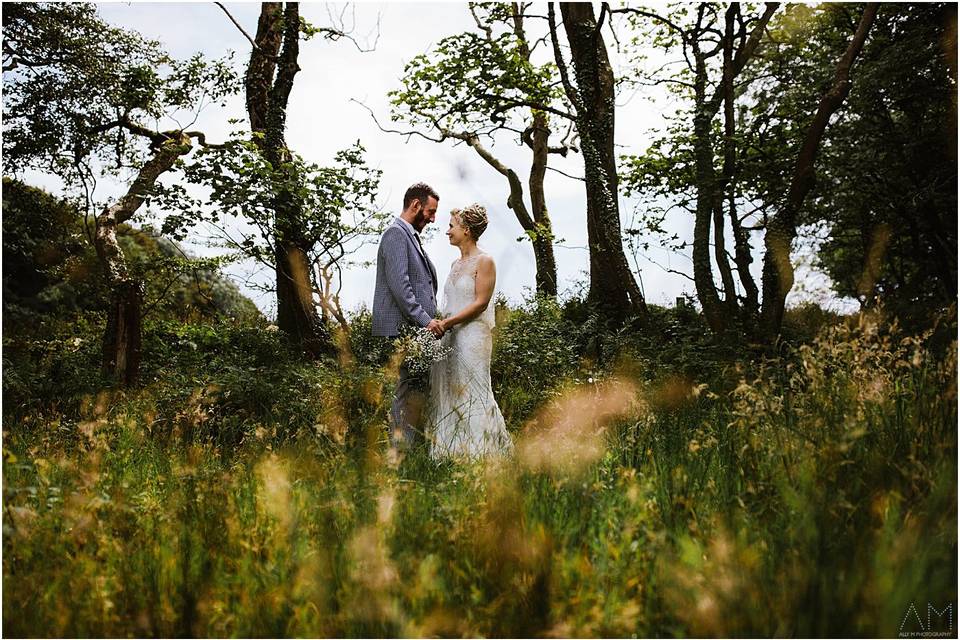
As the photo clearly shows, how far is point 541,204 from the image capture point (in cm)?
1972

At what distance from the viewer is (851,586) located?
2.12 m

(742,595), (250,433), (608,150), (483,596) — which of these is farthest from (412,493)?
(608,150)

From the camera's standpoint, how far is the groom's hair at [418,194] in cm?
→ 578

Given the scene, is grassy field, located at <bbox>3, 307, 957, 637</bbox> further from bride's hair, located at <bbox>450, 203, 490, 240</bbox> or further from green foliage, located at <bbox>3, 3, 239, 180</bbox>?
green foliage, located at <bbox>3, 3, 239, 180</bbox>

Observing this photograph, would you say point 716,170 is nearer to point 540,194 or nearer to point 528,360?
point 528,360

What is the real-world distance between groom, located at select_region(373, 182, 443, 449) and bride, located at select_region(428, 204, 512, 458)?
181 millimetres

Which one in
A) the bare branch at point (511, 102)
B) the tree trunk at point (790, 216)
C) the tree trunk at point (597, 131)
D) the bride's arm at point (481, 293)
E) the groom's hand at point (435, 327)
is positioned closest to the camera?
the groom's hand at point (435, 327)

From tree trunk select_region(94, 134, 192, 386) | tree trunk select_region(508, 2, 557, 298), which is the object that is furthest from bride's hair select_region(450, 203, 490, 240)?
tree trunk select_region(508, 2, 557, 298)

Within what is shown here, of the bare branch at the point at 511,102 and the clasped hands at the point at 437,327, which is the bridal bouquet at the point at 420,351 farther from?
the bare branch at the point at 511,102

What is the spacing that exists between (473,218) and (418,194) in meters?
0.50

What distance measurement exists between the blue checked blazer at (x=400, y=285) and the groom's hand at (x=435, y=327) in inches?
2.1

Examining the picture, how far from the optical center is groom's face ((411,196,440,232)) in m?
5.79

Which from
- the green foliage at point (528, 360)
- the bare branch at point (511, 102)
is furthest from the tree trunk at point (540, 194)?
the green foliage at point (528, 360)

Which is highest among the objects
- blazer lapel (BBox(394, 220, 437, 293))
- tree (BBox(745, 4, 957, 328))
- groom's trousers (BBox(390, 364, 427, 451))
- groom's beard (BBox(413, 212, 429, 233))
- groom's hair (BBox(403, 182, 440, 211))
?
tree (BBox(745, 4, 957, 328))
